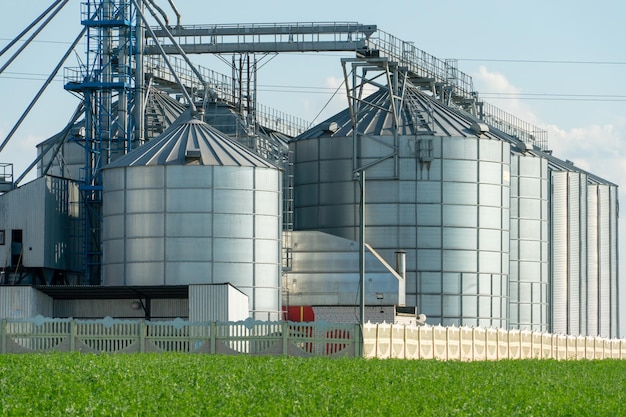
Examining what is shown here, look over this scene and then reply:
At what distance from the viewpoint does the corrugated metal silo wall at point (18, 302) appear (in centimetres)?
6334

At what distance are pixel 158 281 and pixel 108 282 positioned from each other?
292cm

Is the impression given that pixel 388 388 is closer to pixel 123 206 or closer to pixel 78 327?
pixel 78 327

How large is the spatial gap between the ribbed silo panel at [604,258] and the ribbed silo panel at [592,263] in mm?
Result: 810

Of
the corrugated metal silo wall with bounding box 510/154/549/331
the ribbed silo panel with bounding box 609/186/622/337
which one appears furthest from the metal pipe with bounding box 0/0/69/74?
the ribbed silo panel with bounding box 609/186/622/337

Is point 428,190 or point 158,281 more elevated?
point 428,190

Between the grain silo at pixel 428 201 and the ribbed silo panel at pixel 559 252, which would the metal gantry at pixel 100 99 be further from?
the ribbed silo panel at pixel 559 252

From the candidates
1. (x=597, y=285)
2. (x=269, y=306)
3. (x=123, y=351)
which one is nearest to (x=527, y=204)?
(x=597, y=285)

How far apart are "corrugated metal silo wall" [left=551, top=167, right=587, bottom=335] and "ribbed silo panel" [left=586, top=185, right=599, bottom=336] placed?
47.1 inches

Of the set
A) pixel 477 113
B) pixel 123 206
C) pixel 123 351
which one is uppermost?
pixel 477 113

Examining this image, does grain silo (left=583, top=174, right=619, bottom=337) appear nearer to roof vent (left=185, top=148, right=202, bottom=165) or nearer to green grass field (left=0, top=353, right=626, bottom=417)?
roof vent (left=185, top=148, right=202, bottom=165)

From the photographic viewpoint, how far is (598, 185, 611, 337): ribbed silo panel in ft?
331

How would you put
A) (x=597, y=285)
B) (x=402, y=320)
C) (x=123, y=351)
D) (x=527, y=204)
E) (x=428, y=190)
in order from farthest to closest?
(x=597, y=285) → (x=527, y=204) → (x=428, y=190) → (x=402, y=320) → (x=123, y=351)

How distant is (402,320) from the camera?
73.1 m

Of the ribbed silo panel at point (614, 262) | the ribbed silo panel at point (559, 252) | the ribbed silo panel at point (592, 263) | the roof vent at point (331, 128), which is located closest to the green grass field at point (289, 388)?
the roof vent at point (331, 128)
